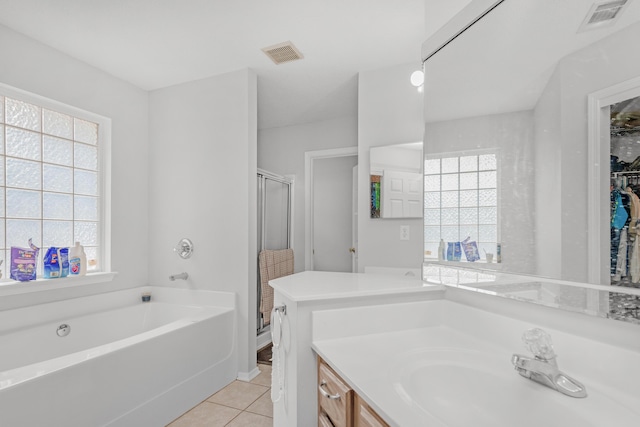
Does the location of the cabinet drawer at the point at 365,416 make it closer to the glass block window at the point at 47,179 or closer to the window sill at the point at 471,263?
the window sill at the point at 471,263

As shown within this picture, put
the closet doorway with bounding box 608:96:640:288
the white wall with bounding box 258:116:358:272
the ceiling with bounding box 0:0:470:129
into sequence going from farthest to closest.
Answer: the white wall with bounding box 258:116:358:272, the ceiling with bounding box 0:0:470:129, the closet doorway with bounding box 608:96:640:288

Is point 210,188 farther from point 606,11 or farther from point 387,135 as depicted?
point 606,11

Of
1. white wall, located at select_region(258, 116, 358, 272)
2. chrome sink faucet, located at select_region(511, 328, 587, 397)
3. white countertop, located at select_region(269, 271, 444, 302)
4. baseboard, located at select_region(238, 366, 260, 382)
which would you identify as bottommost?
baseboard, located at select_region(238, 366, 260, 382)

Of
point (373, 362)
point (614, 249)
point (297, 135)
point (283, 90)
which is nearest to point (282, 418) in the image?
point (373, 362)

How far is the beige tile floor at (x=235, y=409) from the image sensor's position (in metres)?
2.00

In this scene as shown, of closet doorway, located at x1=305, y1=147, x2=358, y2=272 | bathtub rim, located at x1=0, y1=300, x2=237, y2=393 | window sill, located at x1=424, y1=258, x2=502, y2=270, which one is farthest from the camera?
closet doorway, located at x1=305, y1=147, x2=358, y2=272

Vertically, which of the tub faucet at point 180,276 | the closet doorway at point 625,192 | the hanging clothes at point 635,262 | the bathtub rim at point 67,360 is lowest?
the bathtub rim at point 67,360

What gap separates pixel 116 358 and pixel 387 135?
2242 mm

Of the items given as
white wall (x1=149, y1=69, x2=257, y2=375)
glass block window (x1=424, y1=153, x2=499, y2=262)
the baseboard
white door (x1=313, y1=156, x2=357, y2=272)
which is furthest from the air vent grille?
white door (x1=313, y1=156, x2=357, y2=272)

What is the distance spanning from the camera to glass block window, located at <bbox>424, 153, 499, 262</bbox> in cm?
115

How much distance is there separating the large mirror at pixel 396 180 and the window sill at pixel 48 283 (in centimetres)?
221

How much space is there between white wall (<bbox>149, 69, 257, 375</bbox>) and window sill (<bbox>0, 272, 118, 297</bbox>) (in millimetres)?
478

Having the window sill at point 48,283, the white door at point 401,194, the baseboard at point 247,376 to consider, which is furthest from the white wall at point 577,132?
the window sill at point 48,283

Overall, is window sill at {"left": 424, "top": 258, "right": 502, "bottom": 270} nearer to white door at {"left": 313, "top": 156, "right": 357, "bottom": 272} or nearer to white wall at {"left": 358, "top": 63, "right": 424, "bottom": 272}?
white wall at {"left": 358, "top": 63, "right": 424, "bottom": 272}
